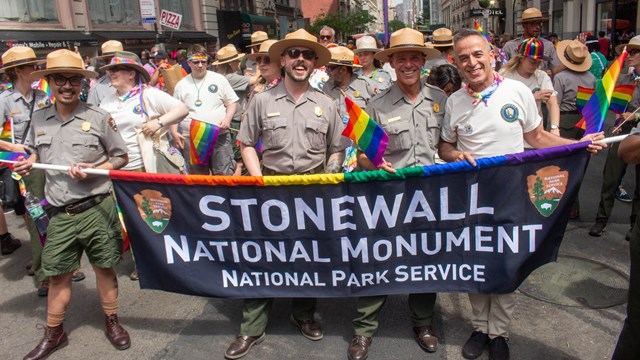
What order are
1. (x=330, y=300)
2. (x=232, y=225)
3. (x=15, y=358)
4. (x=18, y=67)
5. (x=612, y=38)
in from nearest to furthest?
(x=232, y=225) < (x=15, y=358) < (x=330, y=300) < (x=18, y=67) < (x=612, y=38)

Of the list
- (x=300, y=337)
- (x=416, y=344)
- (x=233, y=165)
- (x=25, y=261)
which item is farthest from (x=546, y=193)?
(x=25, y=261)

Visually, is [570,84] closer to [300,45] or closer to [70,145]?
[300,45]

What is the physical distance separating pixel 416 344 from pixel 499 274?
32.7 inches

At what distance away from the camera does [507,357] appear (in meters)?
3.40

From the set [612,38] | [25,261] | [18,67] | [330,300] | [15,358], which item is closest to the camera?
[15,358]

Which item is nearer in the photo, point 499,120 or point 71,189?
point 499,120

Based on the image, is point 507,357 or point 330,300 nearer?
point 507,357

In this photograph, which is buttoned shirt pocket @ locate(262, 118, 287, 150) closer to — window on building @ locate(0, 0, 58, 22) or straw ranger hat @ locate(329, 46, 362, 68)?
straw ranger hat @ locate(329, 46, 362, 68)

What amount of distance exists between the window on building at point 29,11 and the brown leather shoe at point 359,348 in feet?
56.4

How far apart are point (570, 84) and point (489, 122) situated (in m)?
3.35

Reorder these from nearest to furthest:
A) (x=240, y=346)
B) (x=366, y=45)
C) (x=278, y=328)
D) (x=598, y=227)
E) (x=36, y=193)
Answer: (x=240, y=346)
(x=278, y=328)
(x=36, y=193)
(x=598, y=227)
(x=366, y=45)

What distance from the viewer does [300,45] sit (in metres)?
3.75

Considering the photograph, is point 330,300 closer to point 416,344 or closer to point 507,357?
point 416,344

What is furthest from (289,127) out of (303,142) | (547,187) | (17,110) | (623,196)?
(623,196)
